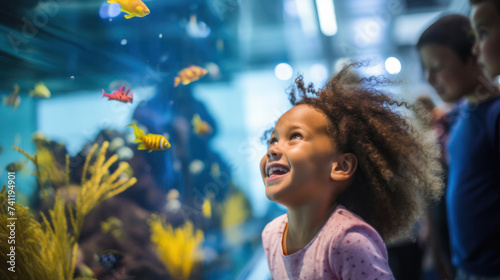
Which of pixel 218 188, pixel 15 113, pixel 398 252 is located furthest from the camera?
pixel 218 188

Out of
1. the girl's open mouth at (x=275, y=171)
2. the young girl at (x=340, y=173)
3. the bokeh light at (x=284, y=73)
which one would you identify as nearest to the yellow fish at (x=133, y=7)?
the young girl at (x=340, y=173)

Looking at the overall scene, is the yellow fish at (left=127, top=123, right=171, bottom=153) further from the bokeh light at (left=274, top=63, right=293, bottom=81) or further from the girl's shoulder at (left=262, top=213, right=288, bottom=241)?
the bokeh light at (left=274, top=63, right=293, bottom=81)

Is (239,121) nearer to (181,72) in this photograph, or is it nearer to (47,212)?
(181,72)

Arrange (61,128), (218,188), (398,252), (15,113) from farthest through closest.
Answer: (218,188) < (398,252) < (61,128) < (15,113)

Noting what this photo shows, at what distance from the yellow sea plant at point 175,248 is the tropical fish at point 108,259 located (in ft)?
2.10

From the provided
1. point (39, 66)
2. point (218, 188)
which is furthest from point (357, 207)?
point (218, 188)

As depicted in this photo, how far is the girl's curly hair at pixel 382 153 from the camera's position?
51.4 inches

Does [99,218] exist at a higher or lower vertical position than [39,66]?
lower

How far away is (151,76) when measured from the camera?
6.86ft

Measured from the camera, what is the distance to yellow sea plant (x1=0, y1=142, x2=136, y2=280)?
1569mm

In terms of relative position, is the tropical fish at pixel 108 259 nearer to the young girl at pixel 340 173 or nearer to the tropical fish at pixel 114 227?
the tropical fish at pixel 114 227

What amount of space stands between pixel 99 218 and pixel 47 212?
2.41 feet

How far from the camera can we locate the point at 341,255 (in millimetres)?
1105

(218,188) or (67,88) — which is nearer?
(67,88)
